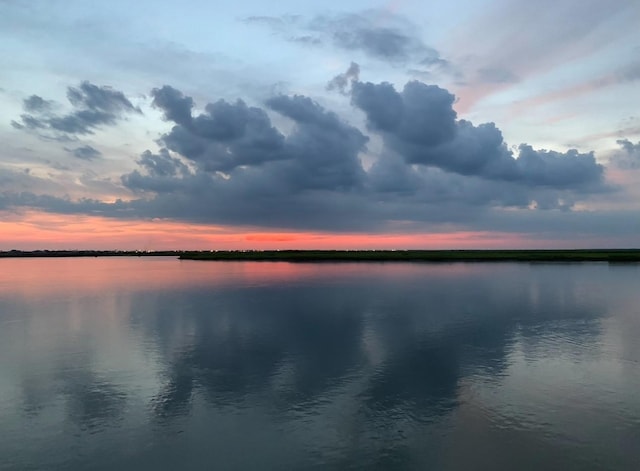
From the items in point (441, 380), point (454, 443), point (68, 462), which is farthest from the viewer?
point (441, 380)

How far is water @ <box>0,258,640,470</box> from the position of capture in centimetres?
1254

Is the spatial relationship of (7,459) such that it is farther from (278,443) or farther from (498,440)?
(498,440)

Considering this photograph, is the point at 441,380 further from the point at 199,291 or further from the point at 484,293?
the point at 199,291

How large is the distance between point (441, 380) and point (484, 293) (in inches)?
1299

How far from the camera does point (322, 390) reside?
57.9 ft

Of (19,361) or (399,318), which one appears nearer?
(19,361)

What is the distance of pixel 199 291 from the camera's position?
53469mm

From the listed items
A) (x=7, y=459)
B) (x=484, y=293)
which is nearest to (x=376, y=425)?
(x=7, y=459)

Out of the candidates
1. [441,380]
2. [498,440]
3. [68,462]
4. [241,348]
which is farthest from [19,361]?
[498,440]

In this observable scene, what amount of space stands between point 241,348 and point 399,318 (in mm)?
13301

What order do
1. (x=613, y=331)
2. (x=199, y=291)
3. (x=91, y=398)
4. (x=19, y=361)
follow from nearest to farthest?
1. (x=91, y=398)
2. (x=19, y=361)
3. (x=613, y=331)
4. (x=199, y=291)

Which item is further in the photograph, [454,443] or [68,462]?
[454,443]

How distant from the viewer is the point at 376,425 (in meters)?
14.3

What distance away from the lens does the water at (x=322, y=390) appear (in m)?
12.5
